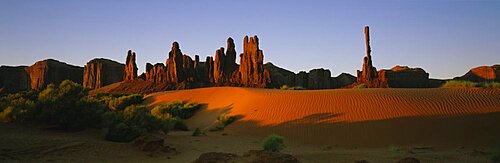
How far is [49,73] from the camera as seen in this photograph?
82.9 m

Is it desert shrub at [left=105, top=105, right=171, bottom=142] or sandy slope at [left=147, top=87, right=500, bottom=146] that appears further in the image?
sandy slope at [left=147, top=87, right=500, bottom=146]

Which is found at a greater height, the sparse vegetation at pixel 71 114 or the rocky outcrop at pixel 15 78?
the rocky outcrop at pixel 15 78

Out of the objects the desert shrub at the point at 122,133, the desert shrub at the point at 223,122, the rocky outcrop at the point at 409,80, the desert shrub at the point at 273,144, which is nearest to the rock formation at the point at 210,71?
the rocky outcrop at the point at 409,80

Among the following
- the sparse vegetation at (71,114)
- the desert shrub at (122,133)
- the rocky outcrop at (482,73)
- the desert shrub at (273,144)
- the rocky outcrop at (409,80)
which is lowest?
the desert shrub at (273,144)

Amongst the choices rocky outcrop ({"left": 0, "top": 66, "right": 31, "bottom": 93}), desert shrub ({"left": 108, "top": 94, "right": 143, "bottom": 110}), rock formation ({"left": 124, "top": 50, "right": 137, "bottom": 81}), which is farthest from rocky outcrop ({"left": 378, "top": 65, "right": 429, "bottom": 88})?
rocky outcrop ({"left": 0, "top": 66, "right": 31, "bottom": 93})

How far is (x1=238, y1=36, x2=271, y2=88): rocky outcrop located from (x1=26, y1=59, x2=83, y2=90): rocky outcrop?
50.0 metres

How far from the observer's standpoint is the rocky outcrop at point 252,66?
4669cm

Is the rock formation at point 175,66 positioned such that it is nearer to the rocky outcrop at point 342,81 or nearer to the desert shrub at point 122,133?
the rocky outcrop at point 342,81

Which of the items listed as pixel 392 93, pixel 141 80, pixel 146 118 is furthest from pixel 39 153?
pixel 141 80

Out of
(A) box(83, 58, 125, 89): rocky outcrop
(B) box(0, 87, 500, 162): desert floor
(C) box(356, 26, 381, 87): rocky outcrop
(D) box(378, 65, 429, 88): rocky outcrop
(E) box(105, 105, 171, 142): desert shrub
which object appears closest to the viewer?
(B) box(0, 87, 500, 162): desert floor

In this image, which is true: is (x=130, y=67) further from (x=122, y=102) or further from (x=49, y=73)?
(x=122, y=102)

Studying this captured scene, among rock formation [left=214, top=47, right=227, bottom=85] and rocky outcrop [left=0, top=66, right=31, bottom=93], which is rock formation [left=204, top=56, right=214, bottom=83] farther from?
rocky outcrop [left=0, top=66, right=31, bottom=93]

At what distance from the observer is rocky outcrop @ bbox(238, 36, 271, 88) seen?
4669cm

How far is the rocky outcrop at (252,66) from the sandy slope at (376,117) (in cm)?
2011
